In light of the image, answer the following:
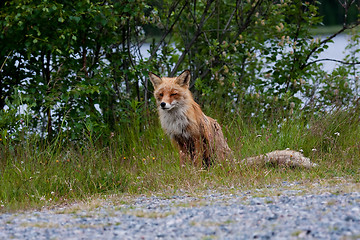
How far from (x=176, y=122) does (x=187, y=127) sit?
0.65 feet

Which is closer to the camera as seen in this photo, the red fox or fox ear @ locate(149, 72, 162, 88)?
the red fox

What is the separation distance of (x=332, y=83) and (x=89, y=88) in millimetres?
5235

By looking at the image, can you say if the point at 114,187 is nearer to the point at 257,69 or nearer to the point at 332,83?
the point at 257,69

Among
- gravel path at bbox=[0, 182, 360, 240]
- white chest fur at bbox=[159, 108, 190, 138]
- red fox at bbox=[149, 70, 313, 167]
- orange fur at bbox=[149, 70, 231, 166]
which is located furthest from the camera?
white chest fur at bbox=[159, 108, 190, 138]

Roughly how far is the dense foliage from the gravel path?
10.7 ft

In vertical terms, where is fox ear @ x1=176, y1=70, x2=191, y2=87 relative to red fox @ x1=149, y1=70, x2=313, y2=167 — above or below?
above

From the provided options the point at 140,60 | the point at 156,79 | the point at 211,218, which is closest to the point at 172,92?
the point at 156,79

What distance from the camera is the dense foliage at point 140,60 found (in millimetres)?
7797

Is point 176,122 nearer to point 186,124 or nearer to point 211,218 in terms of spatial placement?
point 186,124

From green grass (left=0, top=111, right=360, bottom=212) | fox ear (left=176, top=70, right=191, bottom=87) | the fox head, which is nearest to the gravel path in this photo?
green grass (left=0, top=111, right=360, bottom=212)

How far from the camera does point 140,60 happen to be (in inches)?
331

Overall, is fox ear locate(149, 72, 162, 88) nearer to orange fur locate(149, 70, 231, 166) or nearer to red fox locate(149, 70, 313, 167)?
red fox locate(149, 70, 313, 167)

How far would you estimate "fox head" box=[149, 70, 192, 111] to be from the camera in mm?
6984

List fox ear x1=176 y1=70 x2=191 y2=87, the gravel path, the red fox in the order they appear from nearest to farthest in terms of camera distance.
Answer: the gravel path, the red fox, fox ear x1=176 y1=70 x2=191 y2=87
